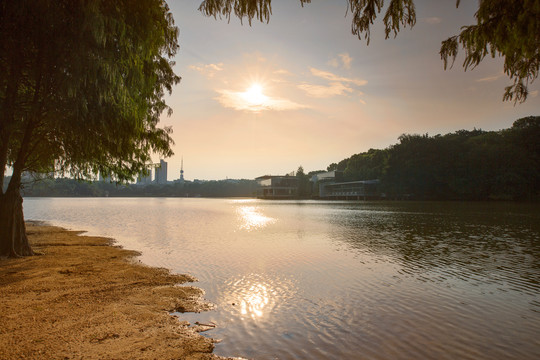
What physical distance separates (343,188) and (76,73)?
12485cm

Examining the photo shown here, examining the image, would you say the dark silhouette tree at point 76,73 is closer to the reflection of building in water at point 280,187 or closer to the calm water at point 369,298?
the calm water at point 369,298

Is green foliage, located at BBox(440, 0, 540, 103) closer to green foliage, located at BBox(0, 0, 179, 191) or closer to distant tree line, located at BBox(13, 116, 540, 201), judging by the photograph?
green foliage, located at BBox(0, 0, 179, 191)

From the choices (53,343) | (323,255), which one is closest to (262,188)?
(323,255)

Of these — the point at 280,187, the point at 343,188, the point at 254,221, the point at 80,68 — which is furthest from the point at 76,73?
the point at 280,187

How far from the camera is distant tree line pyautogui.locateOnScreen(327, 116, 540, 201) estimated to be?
247 ft

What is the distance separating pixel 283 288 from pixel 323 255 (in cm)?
611

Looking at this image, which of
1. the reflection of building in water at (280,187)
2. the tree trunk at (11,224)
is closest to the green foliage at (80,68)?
the tree trunk at (11,224)

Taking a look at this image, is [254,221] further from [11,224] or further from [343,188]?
[343,188]

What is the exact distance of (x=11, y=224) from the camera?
11.8 m

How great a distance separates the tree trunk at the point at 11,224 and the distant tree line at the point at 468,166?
9024 cm

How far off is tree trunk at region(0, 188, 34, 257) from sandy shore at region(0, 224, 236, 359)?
834 mm

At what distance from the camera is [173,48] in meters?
12.9

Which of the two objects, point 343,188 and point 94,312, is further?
point 343,188

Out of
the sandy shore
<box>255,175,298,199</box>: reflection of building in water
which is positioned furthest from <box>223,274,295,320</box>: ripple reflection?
<box>255,175,298,199</box>: reflection of building in water
